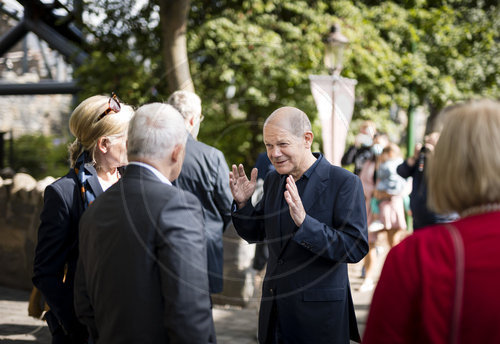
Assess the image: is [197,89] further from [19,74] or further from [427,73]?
[19,74]

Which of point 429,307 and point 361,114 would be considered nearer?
point 429,307

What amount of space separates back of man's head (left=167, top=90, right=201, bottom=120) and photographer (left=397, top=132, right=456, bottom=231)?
7.97 feet

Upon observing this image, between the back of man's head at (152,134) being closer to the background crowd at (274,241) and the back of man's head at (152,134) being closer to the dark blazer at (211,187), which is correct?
the background crowd at (274,241)

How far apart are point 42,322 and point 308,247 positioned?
12.3 ft

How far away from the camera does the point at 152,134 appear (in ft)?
6.59

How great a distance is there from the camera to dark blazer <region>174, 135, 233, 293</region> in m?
3.86

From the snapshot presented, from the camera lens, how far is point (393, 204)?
276 inches

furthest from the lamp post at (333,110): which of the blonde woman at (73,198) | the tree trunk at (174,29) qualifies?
the tree trunk at (174,29)

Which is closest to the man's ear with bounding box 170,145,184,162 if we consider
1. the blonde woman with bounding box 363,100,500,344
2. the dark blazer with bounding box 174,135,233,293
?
the blonde woman with bounding box 363,100,500,344

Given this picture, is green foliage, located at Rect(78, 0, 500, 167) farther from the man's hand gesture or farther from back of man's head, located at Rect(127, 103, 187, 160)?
back of man's head, located at Rect(127, 103, 187, 160)

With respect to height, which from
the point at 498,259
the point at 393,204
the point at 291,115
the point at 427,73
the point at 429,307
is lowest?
the point at 393,204

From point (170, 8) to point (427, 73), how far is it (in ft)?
25.7

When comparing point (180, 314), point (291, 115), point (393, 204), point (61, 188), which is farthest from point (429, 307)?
point (393, 204)

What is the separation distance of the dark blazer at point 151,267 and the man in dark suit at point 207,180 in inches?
73.9
